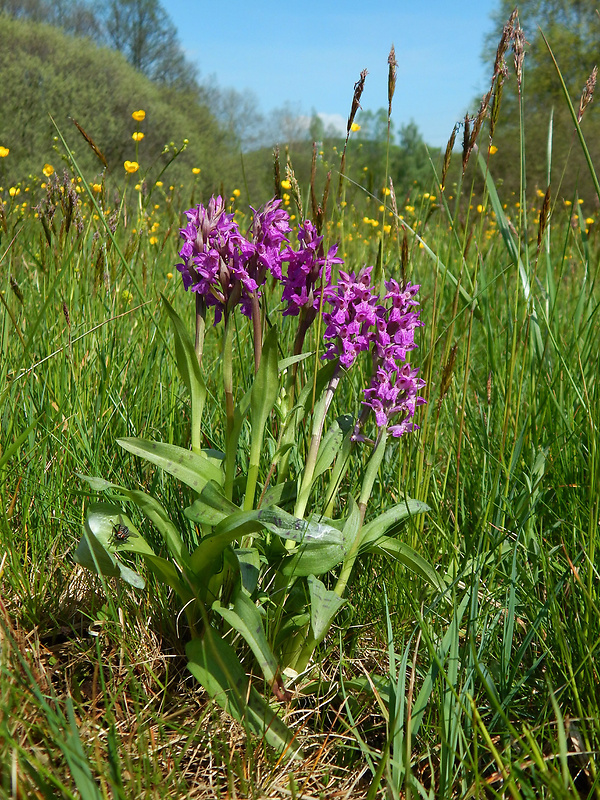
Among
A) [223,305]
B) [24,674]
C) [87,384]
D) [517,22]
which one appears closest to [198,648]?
[24,674]

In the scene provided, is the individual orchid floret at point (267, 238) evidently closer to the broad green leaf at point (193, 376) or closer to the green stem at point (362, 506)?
the broad green leaf at point (193, 376)

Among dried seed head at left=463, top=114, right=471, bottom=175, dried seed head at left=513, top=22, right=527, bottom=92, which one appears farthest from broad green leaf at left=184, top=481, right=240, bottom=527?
dried seed head at left=513, top=22, right=527, bottom=92

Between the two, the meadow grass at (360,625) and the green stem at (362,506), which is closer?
the meadow grass at (360,625)

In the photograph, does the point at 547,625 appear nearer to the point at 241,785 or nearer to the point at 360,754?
the point at 360,754

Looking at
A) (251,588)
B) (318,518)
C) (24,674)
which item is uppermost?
(318,518)

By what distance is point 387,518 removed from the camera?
1.19 m

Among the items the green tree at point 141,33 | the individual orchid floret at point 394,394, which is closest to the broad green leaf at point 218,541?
the individual orchid floret at point 394,394

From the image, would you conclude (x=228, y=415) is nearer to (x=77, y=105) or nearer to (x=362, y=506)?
(x=362, y=506)

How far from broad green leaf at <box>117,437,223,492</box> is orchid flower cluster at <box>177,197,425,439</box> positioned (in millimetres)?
271

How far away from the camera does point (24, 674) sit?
107 cm

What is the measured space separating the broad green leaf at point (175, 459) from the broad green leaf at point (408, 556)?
33cm

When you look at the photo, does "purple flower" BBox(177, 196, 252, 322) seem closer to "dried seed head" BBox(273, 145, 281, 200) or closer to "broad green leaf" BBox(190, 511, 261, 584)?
"dried seed head" BBox(273, 145, 281, 200)

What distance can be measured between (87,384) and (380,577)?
3.00 ft

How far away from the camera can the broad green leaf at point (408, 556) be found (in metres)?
1.14
